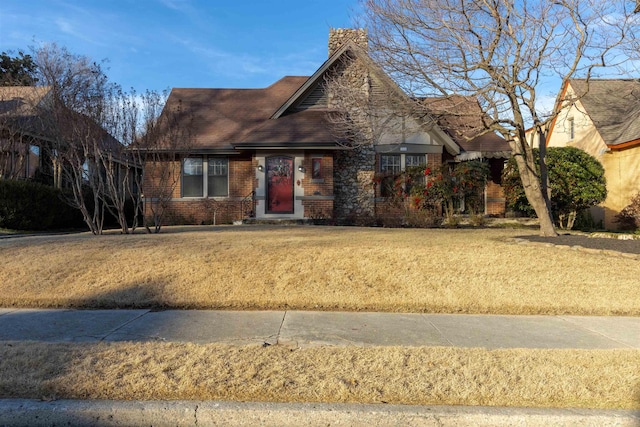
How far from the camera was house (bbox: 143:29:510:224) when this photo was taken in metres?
Answer: 16.4

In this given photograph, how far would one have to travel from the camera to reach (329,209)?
644 inches

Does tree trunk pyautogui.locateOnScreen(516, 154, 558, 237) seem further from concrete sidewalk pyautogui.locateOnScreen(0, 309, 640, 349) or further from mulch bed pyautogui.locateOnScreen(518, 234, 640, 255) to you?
concrete sidewalk pyautogui.locateOnScreen(0, 309, 640, 349)

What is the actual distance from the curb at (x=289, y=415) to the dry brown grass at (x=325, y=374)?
127 millimetres

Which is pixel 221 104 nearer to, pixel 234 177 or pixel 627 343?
pixel 234 177

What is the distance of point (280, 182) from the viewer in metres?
16.6

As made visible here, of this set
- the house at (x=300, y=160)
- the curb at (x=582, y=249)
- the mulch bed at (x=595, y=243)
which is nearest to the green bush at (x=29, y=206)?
the house at (x=300, y=160)

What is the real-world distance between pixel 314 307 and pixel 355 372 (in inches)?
111

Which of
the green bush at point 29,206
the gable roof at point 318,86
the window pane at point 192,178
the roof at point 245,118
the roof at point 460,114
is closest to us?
the roof at point 460,114

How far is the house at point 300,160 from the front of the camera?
16359 mm

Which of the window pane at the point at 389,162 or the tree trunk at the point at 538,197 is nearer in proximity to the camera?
the tree trunk at the point at 538,197

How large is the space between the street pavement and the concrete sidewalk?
0.01 metres

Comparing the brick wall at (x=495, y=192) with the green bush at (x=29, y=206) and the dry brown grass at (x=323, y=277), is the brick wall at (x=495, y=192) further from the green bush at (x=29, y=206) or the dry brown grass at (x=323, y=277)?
the green bush at (x=29, y=206)

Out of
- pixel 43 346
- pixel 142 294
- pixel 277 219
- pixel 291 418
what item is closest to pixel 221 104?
pixel 277 219

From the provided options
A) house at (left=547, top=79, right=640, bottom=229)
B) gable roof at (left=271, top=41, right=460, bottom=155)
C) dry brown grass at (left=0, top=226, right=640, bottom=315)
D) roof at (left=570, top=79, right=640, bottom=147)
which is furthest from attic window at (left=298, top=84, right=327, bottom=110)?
roof at (left=570, top=79, right=640, bottom=147)
